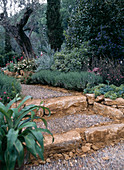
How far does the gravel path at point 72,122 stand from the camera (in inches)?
95.7

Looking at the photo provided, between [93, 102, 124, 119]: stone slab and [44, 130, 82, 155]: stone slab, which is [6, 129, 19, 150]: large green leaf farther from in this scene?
[93, 102, 124, 119]: stone slab

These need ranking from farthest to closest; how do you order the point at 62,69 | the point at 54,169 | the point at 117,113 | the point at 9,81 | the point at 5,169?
the point at 62,69 → the point at 9,81 → the point at 117,113 → the point at 54,169 → the point at 5,169

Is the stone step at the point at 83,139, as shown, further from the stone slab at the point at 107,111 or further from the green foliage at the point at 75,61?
the green foliage at the point at 75,61

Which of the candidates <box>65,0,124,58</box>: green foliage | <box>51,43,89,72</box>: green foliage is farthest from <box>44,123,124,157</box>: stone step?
<box>65,0,124,58</box>: green foliage

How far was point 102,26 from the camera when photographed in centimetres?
518

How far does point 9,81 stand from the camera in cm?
315

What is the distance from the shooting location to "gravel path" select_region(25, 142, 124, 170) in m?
1.75

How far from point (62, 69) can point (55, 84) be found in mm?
876

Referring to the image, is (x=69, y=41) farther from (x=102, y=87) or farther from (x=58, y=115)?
(x=58, y=115)

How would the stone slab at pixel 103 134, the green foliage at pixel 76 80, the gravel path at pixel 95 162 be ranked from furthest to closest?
the green foliage at pixel 76 80 → the stone slab at pixel 103 134 → the gravel path at pixel 95 162

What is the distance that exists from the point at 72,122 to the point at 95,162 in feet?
2.86

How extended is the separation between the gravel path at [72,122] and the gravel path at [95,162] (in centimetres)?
56

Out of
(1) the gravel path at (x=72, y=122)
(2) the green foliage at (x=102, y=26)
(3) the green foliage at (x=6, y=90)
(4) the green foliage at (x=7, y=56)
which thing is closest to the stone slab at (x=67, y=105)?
(1) the gravel path at (x=72, y=122)

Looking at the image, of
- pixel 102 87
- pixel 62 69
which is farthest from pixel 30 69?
pixel 102 87
